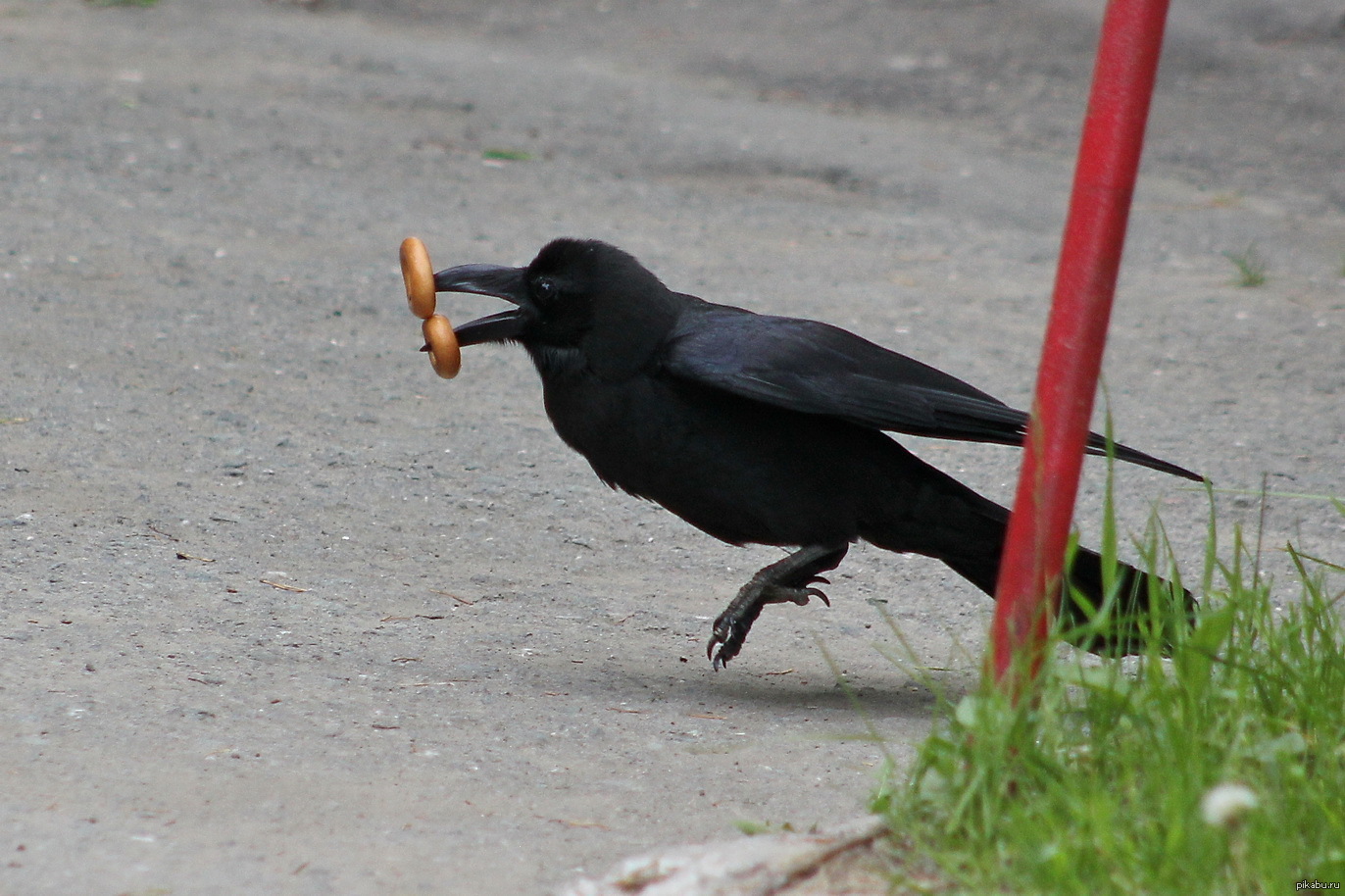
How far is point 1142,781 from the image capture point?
224 cm

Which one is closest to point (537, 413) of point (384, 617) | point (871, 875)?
point (384, 617)

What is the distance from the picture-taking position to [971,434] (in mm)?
3402

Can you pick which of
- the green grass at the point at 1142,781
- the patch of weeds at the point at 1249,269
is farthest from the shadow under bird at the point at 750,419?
the patch of weeds at the point at 1249,269

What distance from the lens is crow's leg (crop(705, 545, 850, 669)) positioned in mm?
3473

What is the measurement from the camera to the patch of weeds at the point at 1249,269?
23.8ft

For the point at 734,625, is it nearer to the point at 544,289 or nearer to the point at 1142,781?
the point at 544,289

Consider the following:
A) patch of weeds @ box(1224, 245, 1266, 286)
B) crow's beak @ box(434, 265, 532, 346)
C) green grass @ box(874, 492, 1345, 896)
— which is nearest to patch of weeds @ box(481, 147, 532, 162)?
patch of weeds @ box(1224, 245, 1266, 286)

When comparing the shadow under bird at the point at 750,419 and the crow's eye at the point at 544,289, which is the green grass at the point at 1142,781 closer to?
the shadow under bird at the point at 750,419

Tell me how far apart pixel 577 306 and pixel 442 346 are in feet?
1.09

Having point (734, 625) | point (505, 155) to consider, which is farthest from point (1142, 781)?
point (505, 155)

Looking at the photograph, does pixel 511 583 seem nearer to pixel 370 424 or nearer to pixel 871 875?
pixel 370 424

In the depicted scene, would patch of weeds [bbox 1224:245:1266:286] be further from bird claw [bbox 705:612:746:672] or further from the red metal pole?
the red metal pole

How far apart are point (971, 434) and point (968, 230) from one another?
5.09m

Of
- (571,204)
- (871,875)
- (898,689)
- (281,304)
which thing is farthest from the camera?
(571,204)
